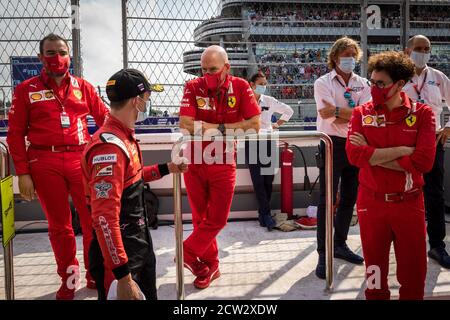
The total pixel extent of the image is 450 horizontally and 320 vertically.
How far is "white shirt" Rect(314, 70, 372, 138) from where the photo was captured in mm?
3166

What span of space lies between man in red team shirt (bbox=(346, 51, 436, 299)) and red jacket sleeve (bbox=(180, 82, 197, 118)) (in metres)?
1.30

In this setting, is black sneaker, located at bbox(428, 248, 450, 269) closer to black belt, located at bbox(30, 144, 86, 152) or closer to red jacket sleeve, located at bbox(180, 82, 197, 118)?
red jacket sleeve, located at bbox(180, 82, 197, 118)

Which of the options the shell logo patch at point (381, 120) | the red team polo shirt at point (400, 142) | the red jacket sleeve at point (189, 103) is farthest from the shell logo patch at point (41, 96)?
the shell logo patch at point (381, 120)

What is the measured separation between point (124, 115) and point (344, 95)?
1.95 meters

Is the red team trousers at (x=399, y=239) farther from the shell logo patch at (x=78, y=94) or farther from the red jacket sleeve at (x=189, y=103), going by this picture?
the shell logo patch at (x=78, y=94)

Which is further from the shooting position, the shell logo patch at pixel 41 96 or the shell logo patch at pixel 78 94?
the shell logo patch at pixel 78 94

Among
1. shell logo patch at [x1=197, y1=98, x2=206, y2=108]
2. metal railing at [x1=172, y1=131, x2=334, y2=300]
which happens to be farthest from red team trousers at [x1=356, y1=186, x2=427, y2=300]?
shell logo patch at [x1=197, y1=98, x2=206, y2=108]

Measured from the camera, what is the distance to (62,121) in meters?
2.87

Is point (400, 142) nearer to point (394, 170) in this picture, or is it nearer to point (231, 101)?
point (394, 170)

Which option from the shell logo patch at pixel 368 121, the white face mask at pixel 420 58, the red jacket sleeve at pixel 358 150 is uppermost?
the white face mask at pixel 420 58

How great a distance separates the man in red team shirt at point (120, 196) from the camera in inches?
64.5

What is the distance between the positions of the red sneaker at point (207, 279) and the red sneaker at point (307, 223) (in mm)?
1550

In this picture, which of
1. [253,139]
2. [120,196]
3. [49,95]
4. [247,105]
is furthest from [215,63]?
[120,196]

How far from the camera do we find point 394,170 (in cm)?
231
